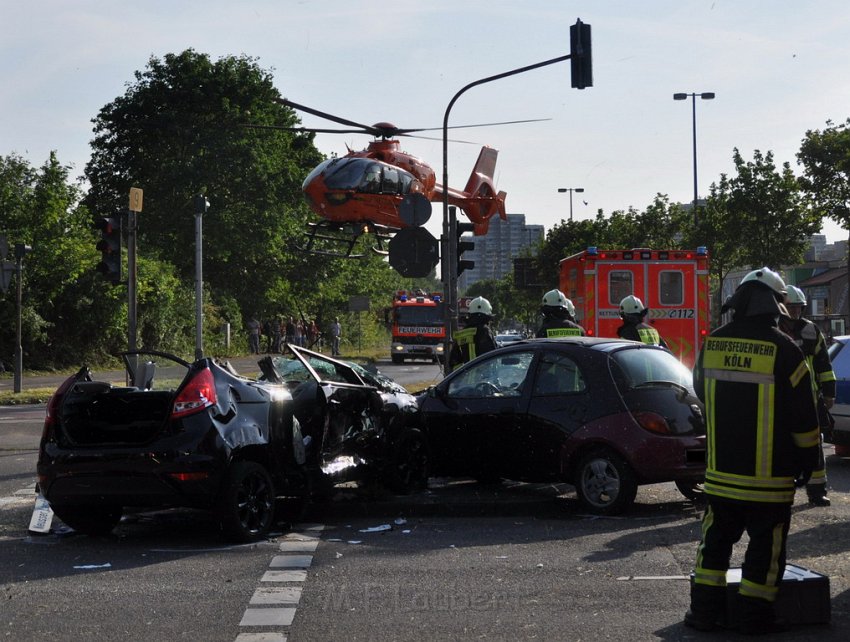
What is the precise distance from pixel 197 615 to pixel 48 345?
33116mm

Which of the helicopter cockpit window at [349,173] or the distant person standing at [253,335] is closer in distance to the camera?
the helicopter cockpit window at [349,173]

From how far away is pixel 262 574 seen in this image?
7.43 m

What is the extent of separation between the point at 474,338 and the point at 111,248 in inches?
218

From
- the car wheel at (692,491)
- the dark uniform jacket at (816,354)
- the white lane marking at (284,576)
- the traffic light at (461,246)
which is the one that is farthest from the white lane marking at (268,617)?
the traffic light at (461,246)

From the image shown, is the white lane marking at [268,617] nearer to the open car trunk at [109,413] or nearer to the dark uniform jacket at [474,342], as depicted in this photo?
the open car trunk at [109,413]

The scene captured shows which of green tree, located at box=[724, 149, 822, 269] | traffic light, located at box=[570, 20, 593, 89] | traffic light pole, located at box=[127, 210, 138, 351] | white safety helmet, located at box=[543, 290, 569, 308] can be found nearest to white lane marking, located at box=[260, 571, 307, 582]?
white safety helmet, located at box=[543, 290, 569, 308]

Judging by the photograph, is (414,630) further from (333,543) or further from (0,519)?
(0,519)

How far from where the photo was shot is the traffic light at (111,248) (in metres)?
15.7

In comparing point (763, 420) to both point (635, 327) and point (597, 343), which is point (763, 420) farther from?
point (635, 327)

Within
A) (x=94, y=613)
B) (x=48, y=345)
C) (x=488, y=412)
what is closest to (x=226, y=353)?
(x=48, y=345)

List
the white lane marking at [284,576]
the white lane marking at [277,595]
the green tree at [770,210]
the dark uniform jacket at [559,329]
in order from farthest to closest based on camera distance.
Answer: the green tree at [770,210], the dark uniform jacket at [559,329], the white lane marking at [284,576], the white lane marking at [277,595]

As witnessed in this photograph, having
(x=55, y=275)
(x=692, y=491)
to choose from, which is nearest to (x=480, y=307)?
(x=692, y=491)

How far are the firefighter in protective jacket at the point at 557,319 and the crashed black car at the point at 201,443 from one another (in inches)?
127

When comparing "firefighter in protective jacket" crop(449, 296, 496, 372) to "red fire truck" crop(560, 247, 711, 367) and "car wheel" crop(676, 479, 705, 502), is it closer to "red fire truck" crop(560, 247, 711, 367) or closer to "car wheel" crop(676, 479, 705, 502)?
"car wheel" crop(676, 479, 705, 502)
